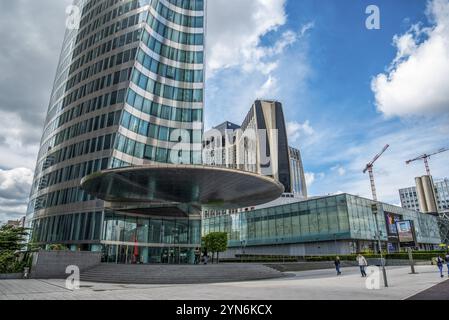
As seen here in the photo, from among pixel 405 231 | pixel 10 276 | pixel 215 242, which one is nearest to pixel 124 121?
pixel 10 276

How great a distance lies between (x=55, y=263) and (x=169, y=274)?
10835 millimetres

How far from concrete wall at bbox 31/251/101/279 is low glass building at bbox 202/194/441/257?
42.1 metres

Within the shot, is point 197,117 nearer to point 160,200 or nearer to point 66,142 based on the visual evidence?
point 160,200

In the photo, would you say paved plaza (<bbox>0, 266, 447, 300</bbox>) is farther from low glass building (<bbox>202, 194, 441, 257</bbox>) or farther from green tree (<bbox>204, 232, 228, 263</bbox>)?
low glass building (<bbox>202, 194, 441, 257</bbox>)

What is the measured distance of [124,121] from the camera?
40.2m

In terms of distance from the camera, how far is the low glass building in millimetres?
57500

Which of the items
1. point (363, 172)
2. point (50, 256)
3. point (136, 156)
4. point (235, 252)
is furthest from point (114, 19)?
point (363, 172)

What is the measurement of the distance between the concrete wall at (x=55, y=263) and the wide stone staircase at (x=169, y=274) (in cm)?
139

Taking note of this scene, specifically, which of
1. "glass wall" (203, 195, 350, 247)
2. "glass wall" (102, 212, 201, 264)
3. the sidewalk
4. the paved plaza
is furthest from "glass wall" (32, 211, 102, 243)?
"glass wall" (203, 195, 350, 247)

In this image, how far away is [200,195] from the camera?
35.9 meters

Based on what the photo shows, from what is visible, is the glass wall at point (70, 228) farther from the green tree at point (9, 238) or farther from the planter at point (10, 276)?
the planter at point (10, 276)

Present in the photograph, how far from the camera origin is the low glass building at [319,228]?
57.5 metres

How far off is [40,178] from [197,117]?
1156 inches

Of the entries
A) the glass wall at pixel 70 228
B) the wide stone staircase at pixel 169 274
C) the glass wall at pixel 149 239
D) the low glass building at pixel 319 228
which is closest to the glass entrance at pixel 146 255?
the glass wall at pixel 149 239
